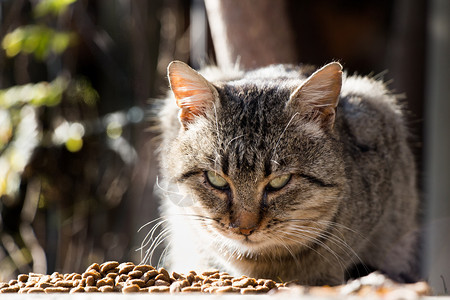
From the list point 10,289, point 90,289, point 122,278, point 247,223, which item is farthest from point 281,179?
point 10,289

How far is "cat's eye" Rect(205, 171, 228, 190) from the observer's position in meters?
2.06

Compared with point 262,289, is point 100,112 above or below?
above

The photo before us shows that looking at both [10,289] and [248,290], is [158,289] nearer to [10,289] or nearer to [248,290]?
[248,290]

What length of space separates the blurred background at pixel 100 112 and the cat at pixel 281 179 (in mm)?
1315

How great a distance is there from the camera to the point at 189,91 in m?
2.15

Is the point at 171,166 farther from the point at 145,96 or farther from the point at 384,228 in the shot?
the point at 145,96

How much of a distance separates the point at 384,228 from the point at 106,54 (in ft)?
8.02

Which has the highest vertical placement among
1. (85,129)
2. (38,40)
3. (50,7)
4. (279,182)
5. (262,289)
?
(50,7)

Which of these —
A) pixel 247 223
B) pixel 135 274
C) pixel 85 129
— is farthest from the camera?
pixel 85 129

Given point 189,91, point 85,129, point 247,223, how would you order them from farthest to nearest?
point 85,129
point 189,91
point 247,223

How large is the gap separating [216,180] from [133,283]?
0.54 m

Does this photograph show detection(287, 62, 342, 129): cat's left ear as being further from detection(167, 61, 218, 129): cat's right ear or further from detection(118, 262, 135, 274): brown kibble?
detection(118, 262, 135, 274): brown kibble

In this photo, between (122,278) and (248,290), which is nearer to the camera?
(248,290)

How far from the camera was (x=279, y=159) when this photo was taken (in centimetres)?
198
